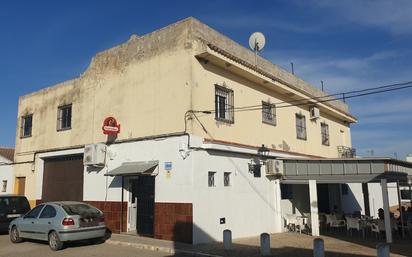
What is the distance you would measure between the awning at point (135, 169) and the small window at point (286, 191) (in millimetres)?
7239

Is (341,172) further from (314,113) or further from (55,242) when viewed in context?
(55,242)

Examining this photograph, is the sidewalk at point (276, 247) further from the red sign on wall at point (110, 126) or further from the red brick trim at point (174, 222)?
the red sign on wall at point (110, 126)

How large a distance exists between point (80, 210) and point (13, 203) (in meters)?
5.36

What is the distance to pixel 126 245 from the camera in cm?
1316

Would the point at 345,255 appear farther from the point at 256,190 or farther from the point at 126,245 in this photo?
the point at 126,245

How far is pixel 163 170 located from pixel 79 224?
3.35 meters

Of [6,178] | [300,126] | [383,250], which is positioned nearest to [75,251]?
[383,250]

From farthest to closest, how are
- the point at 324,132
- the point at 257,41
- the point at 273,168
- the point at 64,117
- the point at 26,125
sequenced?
the point at 324,132
the point at 26,125
the point at 64,117
the point at 257,41
the point at 273,168

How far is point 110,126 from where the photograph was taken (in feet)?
52.2

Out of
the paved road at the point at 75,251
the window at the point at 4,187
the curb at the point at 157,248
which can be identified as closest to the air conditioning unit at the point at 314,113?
the curb at the point at 157,248

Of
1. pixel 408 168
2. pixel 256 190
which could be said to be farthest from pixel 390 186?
pixel 256 190

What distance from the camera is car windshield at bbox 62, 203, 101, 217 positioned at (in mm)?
12651

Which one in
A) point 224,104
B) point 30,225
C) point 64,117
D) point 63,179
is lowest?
point 30,225

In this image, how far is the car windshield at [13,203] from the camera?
16170 mm
